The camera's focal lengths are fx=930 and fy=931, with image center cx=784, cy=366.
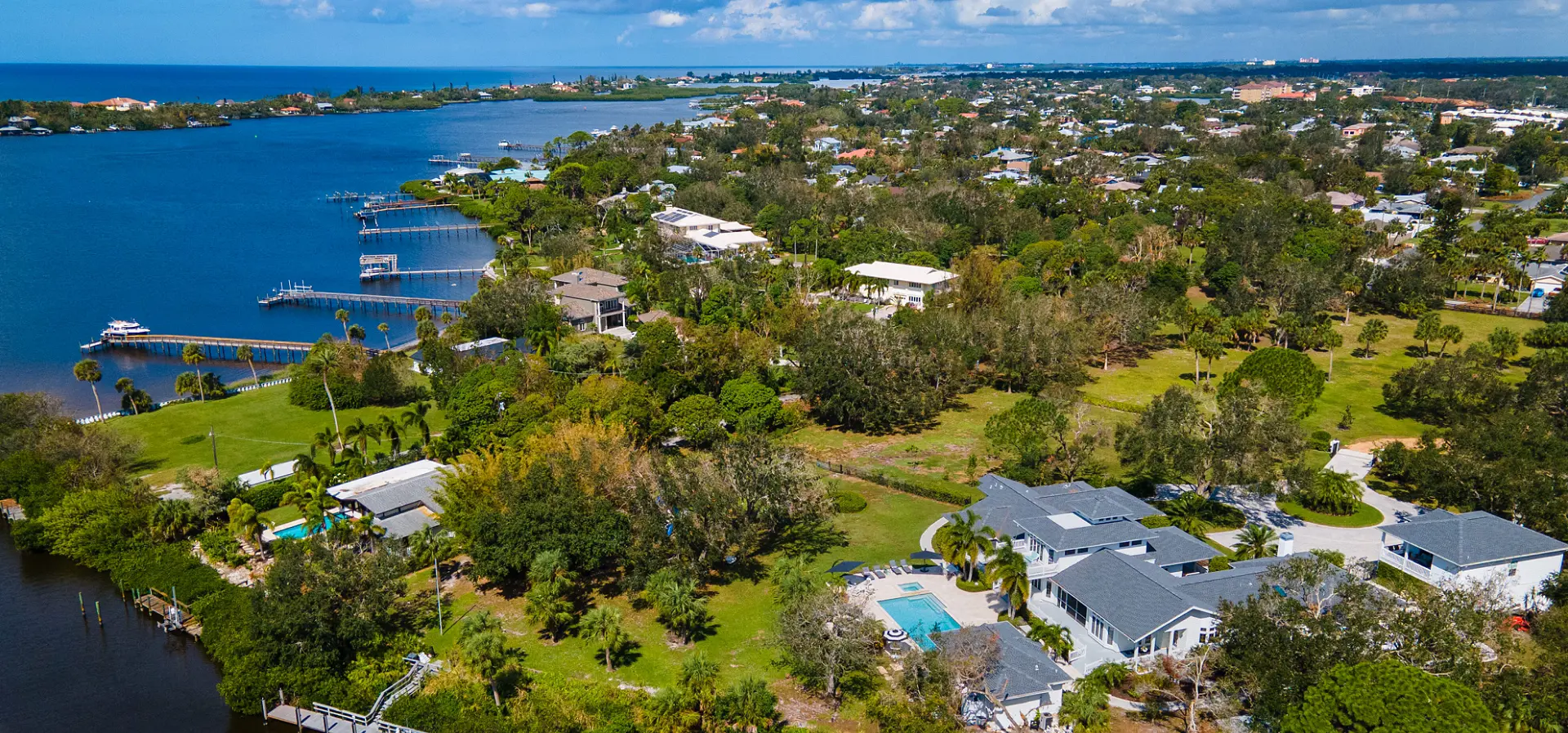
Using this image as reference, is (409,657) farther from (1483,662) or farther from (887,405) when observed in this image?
(1483,662)

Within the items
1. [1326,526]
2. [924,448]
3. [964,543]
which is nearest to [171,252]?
[924,448]

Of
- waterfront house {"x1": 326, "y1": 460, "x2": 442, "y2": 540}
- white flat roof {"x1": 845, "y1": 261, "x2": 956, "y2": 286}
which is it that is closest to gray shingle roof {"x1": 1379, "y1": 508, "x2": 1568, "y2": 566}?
waterfront house {"x1": 326, "y1": 460, "x2": 442, "y2": 540}

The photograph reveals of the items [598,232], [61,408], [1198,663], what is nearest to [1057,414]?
[1198,663]

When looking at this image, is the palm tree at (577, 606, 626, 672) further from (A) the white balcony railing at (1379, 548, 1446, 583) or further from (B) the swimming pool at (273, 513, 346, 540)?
(A) the white balcony railing at (1379, 548, 1446, 583)

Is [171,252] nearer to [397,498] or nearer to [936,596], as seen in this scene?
[397,498]

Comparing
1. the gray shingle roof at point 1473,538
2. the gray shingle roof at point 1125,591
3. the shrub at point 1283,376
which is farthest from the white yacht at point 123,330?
the gray shingle roof at point 1473,538

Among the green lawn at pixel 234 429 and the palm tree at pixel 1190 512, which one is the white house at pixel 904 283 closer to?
the palm tree at pixel 1190 512
